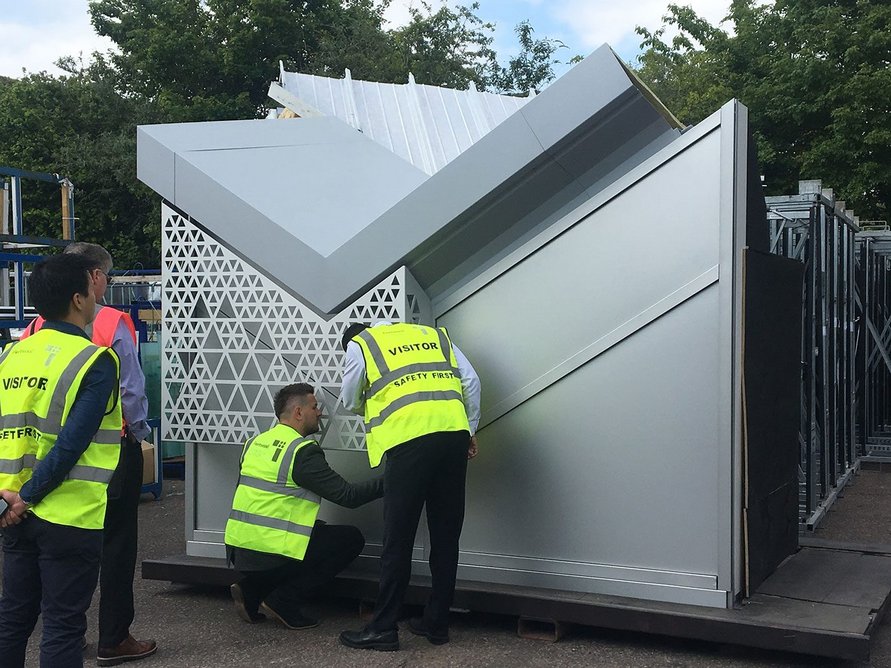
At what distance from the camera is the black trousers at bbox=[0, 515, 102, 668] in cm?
331

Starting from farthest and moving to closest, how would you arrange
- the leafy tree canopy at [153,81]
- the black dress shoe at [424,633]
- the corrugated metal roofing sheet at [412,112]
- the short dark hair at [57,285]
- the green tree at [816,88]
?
1. the leafy tree canopy at [153,81]
2. the green tree at [816,88]
3. the corrugated metal roofing sheet at [412,112]
4. the black dress shoe at [424,633]
5. the short dark hair at [57,285]

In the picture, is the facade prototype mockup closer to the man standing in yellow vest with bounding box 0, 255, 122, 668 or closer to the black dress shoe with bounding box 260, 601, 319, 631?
the black dress shoe with bounding box 260, 601, 319, 631

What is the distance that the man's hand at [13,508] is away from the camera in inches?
129

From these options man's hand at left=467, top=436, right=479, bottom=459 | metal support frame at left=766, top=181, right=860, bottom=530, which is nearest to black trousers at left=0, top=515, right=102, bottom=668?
man's hand at left=467, top=436, right=479, bottom=459

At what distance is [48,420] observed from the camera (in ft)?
11.2

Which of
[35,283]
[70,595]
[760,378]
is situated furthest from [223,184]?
[760,378]

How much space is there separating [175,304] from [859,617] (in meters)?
3.96

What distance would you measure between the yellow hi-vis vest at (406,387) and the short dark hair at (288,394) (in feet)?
1.35

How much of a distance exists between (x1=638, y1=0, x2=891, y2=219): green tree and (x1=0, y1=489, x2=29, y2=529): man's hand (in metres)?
16.5

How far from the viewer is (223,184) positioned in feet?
17.5

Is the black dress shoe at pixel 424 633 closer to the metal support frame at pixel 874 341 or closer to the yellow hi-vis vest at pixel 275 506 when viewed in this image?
the yellow hi-vis vest at pixel 275 506

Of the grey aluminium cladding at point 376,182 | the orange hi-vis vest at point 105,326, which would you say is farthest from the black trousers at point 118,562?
the grey aluminium cladding at point 376,182

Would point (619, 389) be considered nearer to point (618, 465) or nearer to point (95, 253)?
point (618, 465)

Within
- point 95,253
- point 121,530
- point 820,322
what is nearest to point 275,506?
point 121,530
